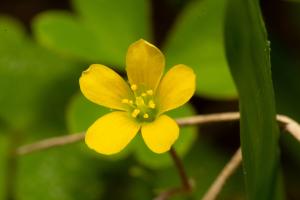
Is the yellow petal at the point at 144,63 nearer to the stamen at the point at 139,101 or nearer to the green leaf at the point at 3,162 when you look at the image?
the stamen at the point at 139,101

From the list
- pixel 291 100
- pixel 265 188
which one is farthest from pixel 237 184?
pixel 265 188

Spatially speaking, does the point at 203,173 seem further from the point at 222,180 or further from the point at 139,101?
the point at 139,101

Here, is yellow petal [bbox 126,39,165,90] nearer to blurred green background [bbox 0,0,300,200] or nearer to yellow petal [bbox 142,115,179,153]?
yellow petal [bbox 142,115,179,153]

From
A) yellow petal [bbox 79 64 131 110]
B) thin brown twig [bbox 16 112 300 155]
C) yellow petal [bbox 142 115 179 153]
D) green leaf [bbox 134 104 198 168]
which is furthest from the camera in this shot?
green leaf [bbox 134 104 198 168]

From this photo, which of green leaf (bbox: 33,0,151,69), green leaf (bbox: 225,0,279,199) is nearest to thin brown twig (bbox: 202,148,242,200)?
green leaf (bbox: 225,0,279,199)

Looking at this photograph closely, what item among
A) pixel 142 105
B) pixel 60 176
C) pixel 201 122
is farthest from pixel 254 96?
pixel 60 176

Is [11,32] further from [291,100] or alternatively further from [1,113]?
[291,100]
